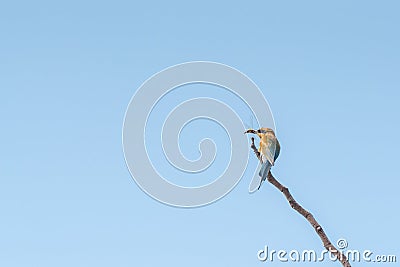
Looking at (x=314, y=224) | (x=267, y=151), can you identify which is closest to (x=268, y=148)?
(x=267, y=151)

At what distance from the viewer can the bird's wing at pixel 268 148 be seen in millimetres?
1658

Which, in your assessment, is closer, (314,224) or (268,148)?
(314,224)

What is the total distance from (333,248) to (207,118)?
5.18 feet

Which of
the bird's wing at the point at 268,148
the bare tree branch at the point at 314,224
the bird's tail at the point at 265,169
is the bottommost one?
the bare tree branch at the point at 314,224

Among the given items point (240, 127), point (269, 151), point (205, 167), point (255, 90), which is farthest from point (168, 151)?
point (269, 151)

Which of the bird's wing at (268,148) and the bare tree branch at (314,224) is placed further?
the bird's wing at (268,148)

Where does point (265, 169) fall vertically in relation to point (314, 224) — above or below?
above

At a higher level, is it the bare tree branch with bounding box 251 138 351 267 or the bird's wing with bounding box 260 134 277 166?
the bird's wing with bounding box 260 134 277 166

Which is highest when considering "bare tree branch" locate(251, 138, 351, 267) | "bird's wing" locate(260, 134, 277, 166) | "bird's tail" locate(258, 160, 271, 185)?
"bird's wing" locate(260, 134, 277, 166)

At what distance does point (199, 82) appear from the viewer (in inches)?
127

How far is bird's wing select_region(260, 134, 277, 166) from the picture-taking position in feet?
5.44

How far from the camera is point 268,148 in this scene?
1.67 meters

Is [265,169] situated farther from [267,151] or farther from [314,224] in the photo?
[314,224]

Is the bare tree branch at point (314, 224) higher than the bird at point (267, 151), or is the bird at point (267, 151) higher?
the bird at point (267, 151)
